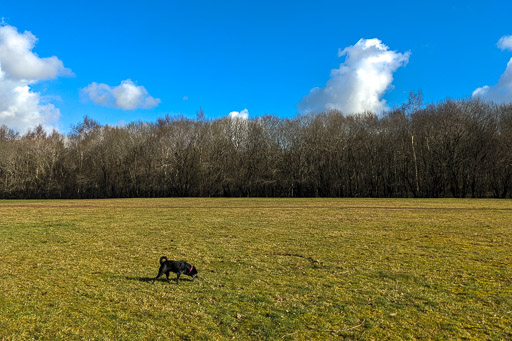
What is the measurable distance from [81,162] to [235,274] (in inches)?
2882

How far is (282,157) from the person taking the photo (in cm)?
6209

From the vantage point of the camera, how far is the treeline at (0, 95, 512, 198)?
166ft

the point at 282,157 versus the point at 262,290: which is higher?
the point at 282,157

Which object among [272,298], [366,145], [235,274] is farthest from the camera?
[366,145]

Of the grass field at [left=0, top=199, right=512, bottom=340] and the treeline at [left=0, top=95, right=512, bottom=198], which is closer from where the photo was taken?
the grass field at [left=0, top=199, right=512, bottom=340]

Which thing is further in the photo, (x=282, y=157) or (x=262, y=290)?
(x=282, y=157)

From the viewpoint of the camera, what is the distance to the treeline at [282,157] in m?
50.7

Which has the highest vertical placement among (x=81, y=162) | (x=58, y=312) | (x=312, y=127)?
(x=312, y=127)

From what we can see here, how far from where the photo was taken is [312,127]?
6122 cm

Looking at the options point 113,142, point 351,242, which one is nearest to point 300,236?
point 351,242

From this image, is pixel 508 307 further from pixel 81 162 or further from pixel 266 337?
pixel 81 162

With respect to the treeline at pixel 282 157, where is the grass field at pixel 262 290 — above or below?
below

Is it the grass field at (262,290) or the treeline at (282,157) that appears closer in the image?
the grass field at (262,290)

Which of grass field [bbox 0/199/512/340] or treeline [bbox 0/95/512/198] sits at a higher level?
treeline [bbox 0/95/512/198]
